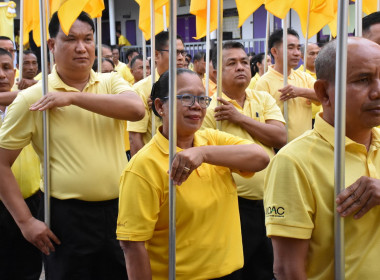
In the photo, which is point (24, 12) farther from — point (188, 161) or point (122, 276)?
point (188, 161)

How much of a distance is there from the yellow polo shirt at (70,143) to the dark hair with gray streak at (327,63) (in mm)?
1263

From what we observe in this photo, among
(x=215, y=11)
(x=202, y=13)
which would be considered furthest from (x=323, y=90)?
(x=202, y=13)

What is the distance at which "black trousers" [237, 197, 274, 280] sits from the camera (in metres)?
2.98

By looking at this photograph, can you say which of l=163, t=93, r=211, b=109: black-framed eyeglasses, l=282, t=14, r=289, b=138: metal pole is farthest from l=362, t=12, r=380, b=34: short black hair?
l=163, t=93, r=211, b=109: black-framed eyeglasses

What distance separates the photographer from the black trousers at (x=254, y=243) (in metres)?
2.98

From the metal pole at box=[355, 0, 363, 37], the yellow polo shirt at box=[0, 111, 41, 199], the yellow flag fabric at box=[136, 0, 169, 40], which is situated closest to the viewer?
the metal pole at box=[355, 0, 363, 37]

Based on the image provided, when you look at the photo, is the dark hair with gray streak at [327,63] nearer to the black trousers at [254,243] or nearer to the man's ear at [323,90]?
the man's ear at [323,90]

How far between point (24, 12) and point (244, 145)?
2541 mm

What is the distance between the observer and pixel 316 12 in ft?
14.9

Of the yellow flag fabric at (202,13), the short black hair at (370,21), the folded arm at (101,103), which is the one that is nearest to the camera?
the folded arm at (101,103)

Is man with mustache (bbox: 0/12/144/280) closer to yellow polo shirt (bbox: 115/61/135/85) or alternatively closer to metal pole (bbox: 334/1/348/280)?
metal pole (bbox: 334/1/348/280)

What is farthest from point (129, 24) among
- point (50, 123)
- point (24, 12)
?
point (50, 123)

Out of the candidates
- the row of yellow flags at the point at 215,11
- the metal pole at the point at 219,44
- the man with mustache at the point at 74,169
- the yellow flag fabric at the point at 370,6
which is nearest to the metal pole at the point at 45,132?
the man with mustache at the point at 74,169

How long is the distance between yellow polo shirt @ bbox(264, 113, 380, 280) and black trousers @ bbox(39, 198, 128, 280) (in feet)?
3.87
